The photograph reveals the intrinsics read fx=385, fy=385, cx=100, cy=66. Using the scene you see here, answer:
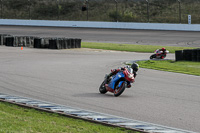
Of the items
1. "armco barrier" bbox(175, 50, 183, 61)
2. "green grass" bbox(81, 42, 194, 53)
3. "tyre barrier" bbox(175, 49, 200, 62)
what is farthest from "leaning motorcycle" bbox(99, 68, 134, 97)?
"green grass" bbox(81, 42, 194, 53)

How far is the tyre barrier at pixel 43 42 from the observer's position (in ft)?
93.4

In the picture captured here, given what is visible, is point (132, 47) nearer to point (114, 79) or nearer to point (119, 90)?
point (114, 79)

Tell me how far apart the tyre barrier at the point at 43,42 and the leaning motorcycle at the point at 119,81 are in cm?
1776

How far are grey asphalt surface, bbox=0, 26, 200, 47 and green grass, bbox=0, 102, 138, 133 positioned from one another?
25.5 m

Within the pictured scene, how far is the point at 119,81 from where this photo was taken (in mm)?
10883

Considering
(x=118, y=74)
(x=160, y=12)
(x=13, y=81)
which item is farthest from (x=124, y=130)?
(x=160, y=12)

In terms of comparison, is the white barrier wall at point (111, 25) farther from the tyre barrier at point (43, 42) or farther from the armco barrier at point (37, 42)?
the armco barrier at point (37, 42)

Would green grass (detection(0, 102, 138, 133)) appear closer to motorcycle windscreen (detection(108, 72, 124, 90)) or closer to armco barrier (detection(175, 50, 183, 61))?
motorcycle windscreen (detection(108, 72, 124, 90))

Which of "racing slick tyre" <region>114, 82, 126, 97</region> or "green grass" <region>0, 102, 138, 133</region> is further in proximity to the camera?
"racing slick tyre" <region>114, 82, 126, 97</region>

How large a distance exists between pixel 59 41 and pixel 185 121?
832 inches

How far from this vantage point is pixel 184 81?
13883 mm

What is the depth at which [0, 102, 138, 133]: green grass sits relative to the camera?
22.9ft

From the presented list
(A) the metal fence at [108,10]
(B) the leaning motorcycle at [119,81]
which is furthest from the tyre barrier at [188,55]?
(A) the metal fence at [108,10]

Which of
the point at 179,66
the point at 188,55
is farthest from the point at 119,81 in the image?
the point at 188,55
